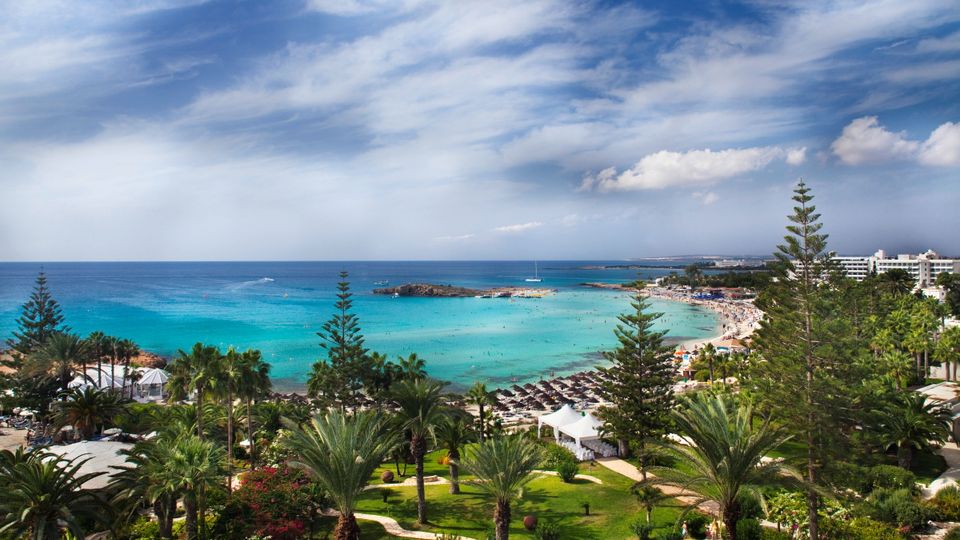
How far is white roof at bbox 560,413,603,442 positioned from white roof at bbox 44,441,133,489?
15799 mm

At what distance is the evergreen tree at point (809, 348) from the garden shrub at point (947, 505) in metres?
2.67

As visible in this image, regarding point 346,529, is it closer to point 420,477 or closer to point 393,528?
point 393,528

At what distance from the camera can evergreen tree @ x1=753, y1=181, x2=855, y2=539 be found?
14.2 metres

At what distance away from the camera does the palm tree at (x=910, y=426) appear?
16.2m

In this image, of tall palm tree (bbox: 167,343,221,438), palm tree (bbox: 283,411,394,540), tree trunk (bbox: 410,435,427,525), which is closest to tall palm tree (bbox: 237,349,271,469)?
tall palm tree (bbox: 167,343,221,438)

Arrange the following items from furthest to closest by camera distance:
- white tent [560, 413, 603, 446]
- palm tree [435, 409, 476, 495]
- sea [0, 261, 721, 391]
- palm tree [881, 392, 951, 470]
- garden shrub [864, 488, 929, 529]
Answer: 1. sea [0, 261, 721, 391]
2. white tent [560, 413, 603, 446]
3. palm tree [435, 409, 476, 495]
4. palm tree [881, 392, 951, 470]
5. garden shrub [864, 488, 929, 529]

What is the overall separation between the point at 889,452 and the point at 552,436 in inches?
503

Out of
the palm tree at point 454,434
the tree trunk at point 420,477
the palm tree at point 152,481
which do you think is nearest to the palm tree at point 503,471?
the tree trunk at point 420,477

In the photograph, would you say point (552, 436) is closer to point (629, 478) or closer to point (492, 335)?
point (629, 478)

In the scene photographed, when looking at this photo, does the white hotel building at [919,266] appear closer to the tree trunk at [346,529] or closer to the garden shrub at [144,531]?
the tree trunk at [346,529]

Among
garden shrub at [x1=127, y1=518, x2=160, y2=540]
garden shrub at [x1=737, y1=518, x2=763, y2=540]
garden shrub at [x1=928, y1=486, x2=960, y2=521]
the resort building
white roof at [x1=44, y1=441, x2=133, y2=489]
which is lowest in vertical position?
garden shrub at [x1=127, y1=518, x2=160, y2=540]

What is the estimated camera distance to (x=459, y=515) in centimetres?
1543

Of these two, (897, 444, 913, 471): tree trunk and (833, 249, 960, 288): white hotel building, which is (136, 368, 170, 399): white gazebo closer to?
(897, 444, 913, 471): tree trunk

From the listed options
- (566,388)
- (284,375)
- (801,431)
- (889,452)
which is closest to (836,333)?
(801,431)
